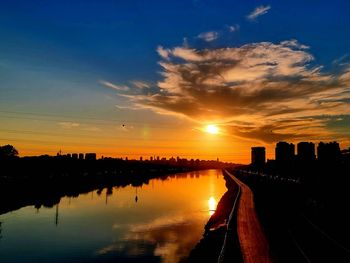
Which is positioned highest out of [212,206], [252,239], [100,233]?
[252,239]

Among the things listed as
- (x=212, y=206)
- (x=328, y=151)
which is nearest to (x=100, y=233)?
(x=212, y=206)

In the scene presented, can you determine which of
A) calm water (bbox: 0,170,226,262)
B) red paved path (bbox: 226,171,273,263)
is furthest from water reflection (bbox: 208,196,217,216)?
red paved path (bbox: 226,171,273,263)

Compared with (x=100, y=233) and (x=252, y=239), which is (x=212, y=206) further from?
(x=252, y=239)

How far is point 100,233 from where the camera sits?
52.8m

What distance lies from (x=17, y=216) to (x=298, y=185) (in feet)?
188

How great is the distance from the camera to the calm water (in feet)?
131

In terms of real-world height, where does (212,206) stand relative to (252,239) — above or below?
below

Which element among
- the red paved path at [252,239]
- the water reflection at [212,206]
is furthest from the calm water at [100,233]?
the red paved path at [252,239]

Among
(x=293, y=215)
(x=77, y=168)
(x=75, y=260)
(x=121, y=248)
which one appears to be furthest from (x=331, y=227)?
(x=77, y=168)

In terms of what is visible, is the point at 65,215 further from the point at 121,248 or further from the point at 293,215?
the point at 293,215

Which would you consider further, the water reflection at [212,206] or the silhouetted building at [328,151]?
the silhouetted building at [328,151]

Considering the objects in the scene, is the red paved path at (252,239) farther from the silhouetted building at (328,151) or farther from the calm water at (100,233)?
the silhouetted building at (328,151)

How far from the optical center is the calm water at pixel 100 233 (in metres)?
39.9

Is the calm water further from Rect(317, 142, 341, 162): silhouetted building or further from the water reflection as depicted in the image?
Rect(317, 142, 341, 162): silhouetted building
